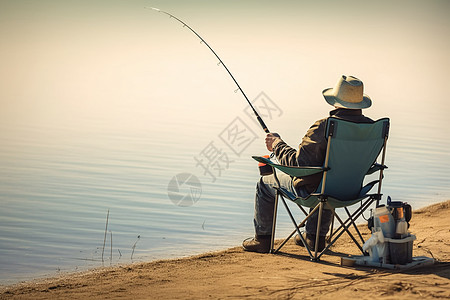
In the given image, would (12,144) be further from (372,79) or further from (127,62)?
(127,62)

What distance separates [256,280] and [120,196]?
12.7 ft

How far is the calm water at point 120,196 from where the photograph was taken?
618 cm

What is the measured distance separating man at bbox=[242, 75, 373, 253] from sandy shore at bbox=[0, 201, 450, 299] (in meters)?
0.15

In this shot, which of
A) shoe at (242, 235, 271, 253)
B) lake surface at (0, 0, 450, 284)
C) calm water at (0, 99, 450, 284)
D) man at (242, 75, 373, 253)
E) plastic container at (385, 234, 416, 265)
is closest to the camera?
plastic container at (385, 234, 416, 265)

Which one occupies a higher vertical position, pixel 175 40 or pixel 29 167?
pixel 175 40

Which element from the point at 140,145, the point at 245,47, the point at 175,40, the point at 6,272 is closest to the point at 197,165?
the point at 140,145

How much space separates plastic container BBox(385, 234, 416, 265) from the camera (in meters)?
4.55

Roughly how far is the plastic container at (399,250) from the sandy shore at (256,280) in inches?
3.5

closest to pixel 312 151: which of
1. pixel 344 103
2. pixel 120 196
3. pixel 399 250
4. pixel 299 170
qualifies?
pixel 299 170

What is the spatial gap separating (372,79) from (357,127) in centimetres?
3067

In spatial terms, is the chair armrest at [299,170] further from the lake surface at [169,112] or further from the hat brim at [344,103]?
the lake surface at [169,112]

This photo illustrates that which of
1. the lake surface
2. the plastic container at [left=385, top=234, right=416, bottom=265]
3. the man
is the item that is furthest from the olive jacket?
the lake surface

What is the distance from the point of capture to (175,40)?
4359cm

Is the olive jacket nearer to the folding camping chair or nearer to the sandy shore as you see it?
the folding camping chair
